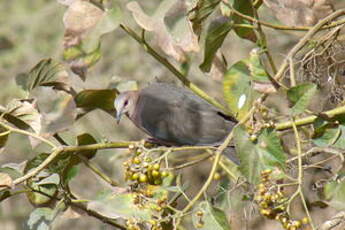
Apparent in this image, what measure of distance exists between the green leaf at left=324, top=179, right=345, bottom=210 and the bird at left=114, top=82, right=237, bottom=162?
0.86 meters

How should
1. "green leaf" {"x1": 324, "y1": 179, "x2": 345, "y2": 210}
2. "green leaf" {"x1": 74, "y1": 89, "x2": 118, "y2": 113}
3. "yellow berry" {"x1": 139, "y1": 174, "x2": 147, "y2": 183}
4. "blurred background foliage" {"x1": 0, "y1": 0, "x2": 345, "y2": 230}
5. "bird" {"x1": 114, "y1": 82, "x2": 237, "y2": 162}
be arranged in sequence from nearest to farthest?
"yellow berry" {"x1": 139, "y1": 174, "x2": 147, "y2": 183} → "green leaf" {"x1": 324, "y1": 179, "x2": 345, "y2": 210} → "green leaf" {"x1": 74, "y1": 89, "x2": 118, "y2": 113} → "bird" {"x1": 114, "y1": 82, "x2": 237, "y2": 162} → "blurred background foliage" {"x1": 0, "y1": 0, "x2": 345, "y2": 230}

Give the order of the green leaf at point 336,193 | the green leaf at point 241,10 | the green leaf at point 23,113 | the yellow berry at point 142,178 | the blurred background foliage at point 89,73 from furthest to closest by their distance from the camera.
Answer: the blurred background foliage at point 89,73
the green leaf at point 241,10
the green leaf at point 23,113
the green leaf at point 336,193
the yellow berry at point 142,178

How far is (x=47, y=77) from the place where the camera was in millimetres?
2305

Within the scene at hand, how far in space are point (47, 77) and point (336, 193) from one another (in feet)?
3.12

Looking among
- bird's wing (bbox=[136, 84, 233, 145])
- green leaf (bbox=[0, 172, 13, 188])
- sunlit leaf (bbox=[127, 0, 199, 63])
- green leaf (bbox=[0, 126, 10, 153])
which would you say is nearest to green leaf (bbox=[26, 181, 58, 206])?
green leaf (bbox=[0, 126, 10, 153])

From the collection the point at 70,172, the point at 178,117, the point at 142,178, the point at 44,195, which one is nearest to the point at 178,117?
the point at 178,117

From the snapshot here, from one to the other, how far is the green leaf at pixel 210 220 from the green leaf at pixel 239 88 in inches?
15.9

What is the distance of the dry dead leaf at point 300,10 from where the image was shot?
2.07 metres

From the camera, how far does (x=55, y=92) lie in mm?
2326

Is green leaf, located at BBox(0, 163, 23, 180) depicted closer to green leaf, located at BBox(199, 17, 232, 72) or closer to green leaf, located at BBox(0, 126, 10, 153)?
green leaf, located at BBox(0, 126, 10, 153)

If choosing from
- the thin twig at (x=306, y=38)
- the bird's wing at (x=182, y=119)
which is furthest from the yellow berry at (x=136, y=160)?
the bird's wing at (x=182, y=119)

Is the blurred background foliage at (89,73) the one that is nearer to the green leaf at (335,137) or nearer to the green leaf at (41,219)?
the green leaf at (41,219)

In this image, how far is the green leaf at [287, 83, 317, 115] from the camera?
181cm

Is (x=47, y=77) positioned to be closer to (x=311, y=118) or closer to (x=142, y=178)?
(x=142, y=178)
